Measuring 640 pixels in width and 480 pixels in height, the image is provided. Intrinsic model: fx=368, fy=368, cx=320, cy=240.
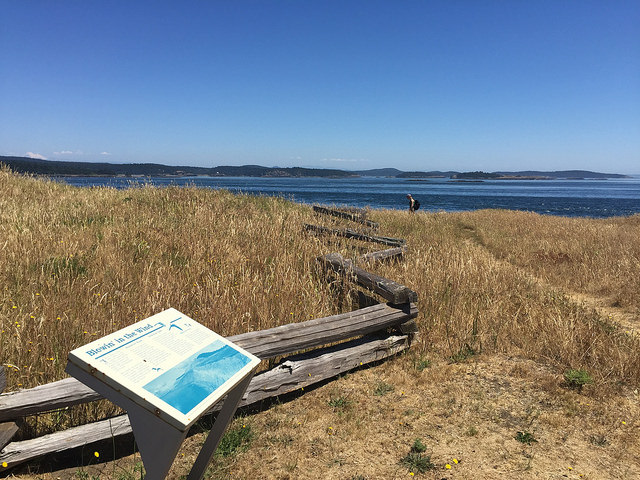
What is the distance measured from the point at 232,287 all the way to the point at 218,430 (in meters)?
3.46

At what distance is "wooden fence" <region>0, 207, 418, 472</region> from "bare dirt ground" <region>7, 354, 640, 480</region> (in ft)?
0.68


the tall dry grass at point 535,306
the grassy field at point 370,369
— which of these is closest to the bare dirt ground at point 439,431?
the grassy field at point 370,369

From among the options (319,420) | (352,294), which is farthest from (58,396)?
(352,294)

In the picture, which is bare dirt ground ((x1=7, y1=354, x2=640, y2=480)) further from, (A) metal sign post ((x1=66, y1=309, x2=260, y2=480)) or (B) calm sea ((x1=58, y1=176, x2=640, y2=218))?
(B) calm sea ((x1=58, y1=176, x2=640, y2=218))

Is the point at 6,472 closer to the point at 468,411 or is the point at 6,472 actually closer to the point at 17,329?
the point at 17,329

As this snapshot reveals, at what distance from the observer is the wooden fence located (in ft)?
9.47

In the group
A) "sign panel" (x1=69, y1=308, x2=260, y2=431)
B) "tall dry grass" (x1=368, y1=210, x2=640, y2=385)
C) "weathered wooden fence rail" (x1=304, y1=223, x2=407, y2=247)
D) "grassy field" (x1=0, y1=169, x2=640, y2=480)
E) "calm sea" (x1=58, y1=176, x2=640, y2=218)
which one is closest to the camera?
"sign panel" (x1=69, y1=308, x2=260, y2=431)

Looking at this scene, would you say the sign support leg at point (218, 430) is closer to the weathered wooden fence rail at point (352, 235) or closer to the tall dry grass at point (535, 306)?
the tall dry grass at point (535, 306)

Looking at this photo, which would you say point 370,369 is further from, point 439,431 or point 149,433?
point 149,433

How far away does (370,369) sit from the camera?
4867mm

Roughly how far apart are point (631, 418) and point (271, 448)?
11.8 feet

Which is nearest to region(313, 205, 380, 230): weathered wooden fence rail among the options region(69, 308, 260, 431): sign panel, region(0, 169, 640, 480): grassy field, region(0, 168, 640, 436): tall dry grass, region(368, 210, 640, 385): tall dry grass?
region(368, 210, 640, 385): tall dry grass

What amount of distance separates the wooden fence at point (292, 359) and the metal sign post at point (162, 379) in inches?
63.6

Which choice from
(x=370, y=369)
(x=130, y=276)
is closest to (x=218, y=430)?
(x=370, y=369)
